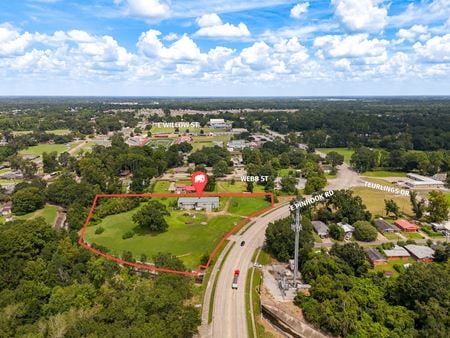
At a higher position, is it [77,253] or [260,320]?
[77,253]

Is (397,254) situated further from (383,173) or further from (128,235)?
(383,173)

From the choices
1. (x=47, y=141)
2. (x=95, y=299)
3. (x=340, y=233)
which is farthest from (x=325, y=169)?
(x=47, y=141)

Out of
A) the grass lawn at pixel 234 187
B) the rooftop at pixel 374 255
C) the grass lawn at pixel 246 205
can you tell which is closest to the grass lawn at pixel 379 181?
the grass lawn at pixel 234 187

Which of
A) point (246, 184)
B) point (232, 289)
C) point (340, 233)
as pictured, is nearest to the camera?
point (232, 289)

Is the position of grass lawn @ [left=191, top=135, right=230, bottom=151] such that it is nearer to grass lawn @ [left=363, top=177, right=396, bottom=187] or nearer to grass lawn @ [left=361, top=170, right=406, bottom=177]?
grass lawn @ [left=361, top=170, right=406, bottom=177]

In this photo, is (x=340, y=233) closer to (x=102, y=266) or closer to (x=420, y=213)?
(x=420, y=213)

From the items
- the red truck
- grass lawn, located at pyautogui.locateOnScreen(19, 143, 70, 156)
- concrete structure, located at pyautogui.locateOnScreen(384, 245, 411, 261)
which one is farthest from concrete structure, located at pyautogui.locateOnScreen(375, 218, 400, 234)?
grass lawn, located at pyautogui.locateOnScreen(19, 143, 70, 156)
